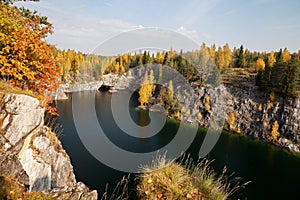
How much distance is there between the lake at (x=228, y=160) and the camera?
2155 cm

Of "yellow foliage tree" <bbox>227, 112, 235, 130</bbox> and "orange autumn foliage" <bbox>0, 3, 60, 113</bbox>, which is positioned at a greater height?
"orange autumn foliage" <bbox>0, 3, 60, 113</bbox>

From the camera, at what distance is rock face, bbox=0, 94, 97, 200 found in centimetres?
550

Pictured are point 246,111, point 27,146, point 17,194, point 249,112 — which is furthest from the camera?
point 246,111

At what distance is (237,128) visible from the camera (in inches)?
1805

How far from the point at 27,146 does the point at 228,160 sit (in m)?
28.0

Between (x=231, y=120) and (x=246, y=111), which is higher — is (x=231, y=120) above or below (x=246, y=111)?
below

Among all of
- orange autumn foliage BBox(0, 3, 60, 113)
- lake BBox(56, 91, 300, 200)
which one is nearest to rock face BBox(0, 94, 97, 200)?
orange autumn foliage BBox(0, 3, 60, 113)

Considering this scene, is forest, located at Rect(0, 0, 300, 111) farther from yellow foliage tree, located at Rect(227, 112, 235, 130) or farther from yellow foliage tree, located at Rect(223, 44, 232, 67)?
yellow foliage tree, located at Rect(227, 112, 235, 130)

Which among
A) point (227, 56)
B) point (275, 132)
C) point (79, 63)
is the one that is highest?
point (227, 56)

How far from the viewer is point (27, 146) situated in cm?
676

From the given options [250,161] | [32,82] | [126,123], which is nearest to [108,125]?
[126,123]

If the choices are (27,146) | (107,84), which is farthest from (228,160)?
(107,84)

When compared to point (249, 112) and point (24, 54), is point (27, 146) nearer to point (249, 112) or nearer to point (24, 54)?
point (24, 54)

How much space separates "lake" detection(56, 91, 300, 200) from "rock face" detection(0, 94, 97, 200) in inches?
463
